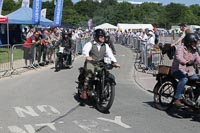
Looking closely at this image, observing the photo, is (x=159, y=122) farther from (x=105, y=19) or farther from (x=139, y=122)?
(x=105, y=19)

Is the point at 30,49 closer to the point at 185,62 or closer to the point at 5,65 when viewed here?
the point at 5,65

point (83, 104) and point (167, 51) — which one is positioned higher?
point (167, 51)

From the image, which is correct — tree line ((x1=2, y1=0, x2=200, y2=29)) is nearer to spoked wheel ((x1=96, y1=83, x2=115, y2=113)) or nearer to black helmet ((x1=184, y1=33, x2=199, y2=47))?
spoked wheel ((x1=96, y1=83, x2=115, y2=113))

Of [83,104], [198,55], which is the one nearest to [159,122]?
[198,55]

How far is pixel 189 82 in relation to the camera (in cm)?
845

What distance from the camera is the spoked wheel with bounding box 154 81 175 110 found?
900 centimetres

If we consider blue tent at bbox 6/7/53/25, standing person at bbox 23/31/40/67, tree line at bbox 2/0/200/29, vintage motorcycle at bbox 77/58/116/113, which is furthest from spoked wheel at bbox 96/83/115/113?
tree line at bbox 2/0/200/29

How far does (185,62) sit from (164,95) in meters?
1.15

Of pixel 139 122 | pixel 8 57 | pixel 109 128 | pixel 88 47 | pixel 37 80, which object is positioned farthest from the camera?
pixel 8 57

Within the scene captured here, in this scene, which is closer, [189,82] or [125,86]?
[189,82]

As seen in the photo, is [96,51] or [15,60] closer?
[96,51]

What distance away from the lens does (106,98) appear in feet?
29.8

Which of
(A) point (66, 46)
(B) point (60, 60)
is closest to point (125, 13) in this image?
(A) point (66, 46)

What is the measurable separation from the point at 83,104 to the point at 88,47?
4.73 feet
